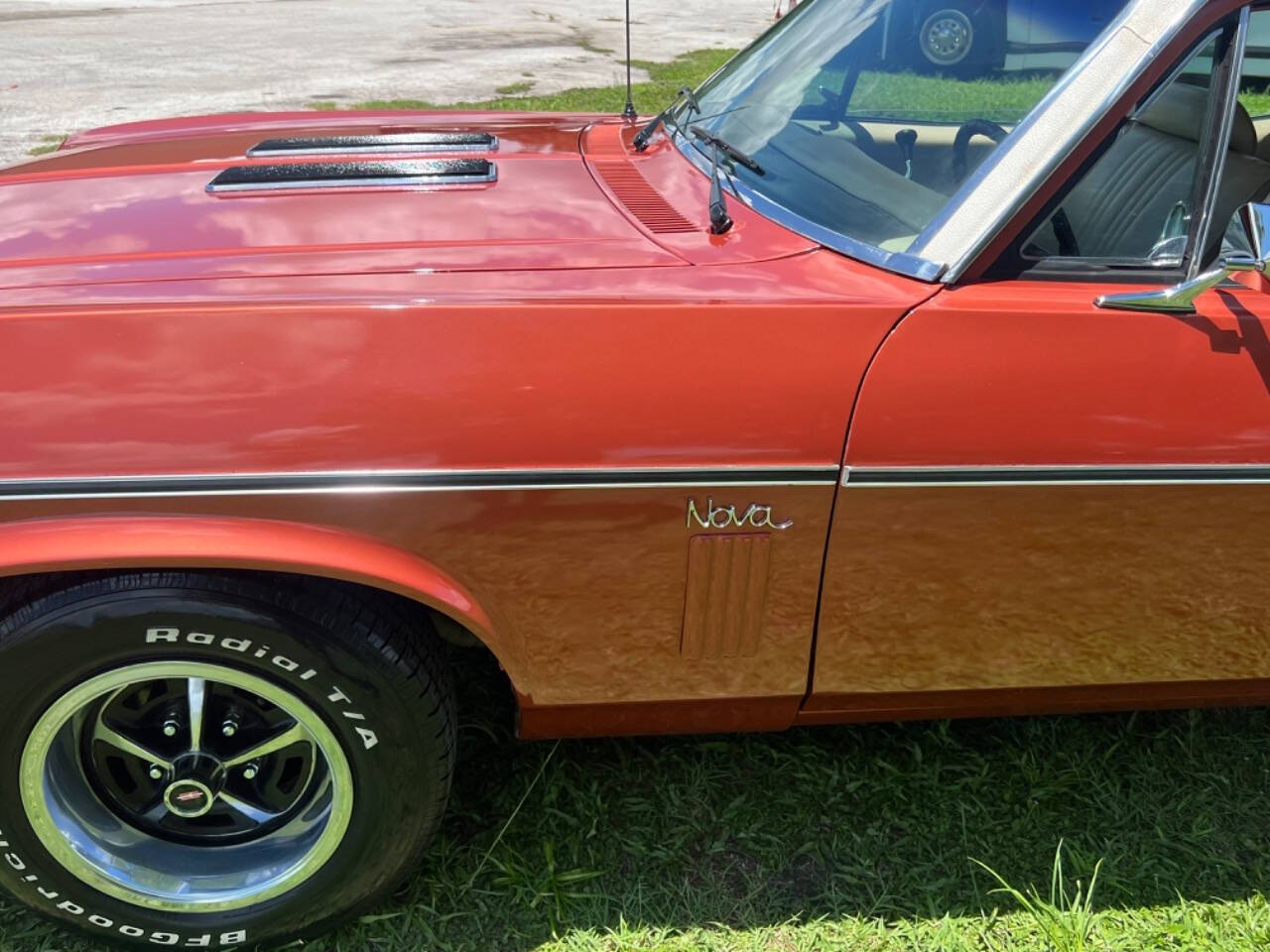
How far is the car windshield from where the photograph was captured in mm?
1837

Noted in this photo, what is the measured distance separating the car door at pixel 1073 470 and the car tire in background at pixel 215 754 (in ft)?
2.38

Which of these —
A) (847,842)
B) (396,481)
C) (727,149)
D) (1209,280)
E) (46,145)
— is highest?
(727,149)

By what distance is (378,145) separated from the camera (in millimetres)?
2328

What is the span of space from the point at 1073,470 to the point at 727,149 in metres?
0.97

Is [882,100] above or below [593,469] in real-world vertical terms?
above

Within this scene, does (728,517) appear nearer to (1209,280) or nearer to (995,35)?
(1209,280)

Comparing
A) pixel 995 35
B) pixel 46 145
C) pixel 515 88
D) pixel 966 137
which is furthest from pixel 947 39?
pixel 515 88

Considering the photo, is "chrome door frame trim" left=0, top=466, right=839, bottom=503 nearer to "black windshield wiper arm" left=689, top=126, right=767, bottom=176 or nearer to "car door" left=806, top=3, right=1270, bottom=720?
"car door" left=806, top=3, right=1270, bottom=720

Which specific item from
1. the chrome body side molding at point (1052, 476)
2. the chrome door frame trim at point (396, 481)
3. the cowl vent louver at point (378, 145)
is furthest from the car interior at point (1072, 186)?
the cowl vent louver at point (378, 145)

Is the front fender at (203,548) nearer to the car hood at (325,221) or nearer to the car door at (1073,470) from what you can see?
the car hood at (325,221)

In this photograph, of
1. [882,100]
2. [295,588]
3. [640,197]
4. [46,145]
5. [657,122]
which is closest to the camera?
[295,588]

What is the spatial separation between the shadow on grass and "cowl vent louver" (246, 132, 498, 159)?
3.97ft

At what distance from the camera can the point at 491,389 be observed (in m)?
1.54

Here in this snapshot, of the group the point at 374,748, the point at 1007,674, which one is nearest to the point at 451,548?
the point at 374,748
